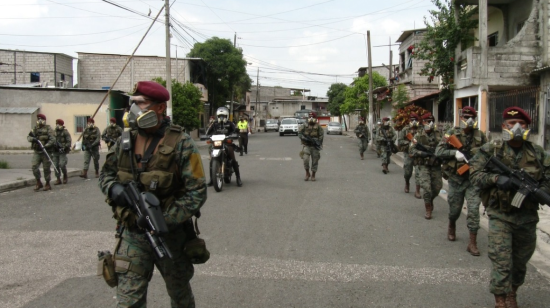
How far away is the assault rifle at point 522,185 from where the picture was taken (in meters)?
4.08

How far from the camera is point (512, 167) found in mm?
4422

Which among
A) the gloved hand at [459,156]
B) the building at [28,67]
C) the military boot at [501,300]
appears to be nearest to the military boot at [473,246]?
the gloved hand at [459,156]

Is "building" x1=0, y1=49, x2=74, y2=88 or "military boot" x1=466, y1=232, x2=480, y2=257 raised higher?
"building" x1=0, y1=49, x2=74, y2=88

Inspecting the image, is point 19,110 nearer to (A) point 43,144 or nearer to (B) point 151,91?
(A) point 43,144

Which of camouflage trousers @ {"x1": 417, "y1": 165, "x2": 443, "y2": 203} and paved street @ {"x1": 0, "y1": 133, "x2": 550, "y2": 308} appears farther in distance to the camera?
camouflage trousers @ {"x1": 417, "y1": 165, "x2": 443, "y2": 203}

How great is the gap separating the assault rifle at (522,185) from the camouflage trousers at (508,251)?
0.30 metres

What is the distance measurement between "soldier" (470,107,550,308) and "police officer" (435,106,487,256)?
1730 mm

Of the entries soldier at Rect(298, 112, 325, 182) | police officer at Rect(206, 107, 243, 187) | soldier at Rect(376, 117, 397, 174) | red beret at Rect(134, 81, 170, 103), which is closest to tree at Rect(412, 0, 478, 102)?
soldier at Rect(376, 117, 397, 174)

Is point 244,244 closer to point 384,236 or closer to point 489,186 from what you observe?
point 384,236

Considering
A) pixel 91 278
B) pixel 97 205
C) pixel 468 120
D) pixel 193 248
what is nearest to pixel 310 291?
pixel 193 248

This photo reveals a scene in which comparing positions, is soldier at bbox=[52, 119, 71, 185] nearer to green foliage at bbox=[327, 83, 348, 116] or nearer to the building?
the building

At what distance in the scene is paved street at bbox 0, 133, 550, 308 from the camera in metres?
4.66

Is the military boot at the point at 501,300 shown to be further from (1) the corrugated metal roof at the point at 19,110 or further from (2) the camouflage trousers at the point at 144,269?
(1) the corrugated metal roof at the point at 19,110

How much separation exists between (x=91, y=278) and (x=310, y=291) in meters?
2.28
